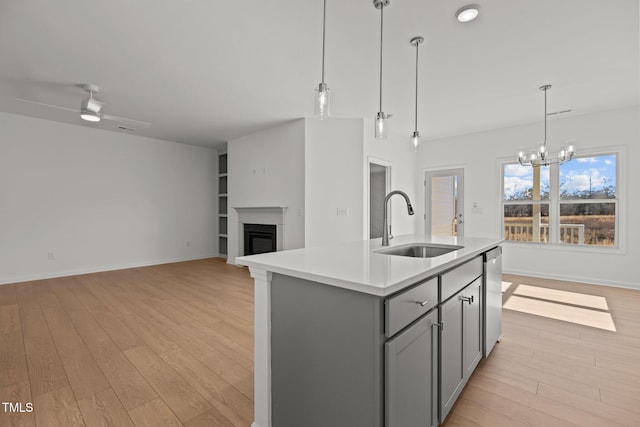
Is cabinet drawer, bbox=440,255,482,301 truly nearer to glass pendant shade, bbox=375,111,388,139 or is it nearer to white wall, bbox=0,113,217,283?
glass pendant shade, bbox=375,111,388,139

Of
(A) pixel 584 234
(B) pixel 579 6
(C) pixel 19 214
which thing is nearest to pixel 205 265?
(C) pixel 19 214

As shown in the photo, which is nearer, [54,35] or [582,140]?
→ [54,35]

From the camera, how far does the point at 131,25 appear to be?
2447 millimetres

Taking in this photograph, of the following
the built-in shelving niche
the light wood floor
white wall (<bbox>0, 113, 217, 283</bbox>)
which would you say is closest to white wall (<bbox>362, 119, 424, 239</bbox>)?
the light wood floor

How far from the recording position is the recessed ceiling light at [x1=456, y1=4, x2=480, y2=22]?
2199mm

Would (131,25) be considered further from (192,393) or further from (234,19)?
(192,393)

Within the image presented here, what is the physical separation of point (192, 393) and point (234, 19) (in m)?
2.74

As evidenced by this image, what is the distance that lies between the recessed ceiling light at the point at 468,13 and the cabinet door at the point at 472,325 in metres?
1.99

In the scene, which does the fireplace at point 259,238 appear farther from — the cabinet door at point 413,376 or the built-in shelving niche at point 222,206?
the cabinet door at point 413,376

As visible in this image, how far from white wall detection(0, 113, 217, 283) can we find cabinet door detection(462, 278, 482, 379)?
6.30 m

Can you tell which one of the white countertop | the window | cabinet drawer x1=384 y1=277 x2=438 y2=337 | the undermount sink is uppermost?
the window

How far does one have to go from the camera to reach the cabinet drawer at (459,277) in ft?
4.97

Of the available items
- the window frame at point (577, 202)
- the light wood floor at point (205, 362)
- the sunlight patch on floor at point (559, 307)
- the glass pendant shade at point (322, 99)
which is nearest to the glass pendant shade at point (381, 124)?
the glass pendant shade at point (322, 99)

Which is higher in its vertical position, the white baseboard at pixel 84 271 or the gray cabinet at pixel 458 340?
the gray cabinet at pixel 458 340
